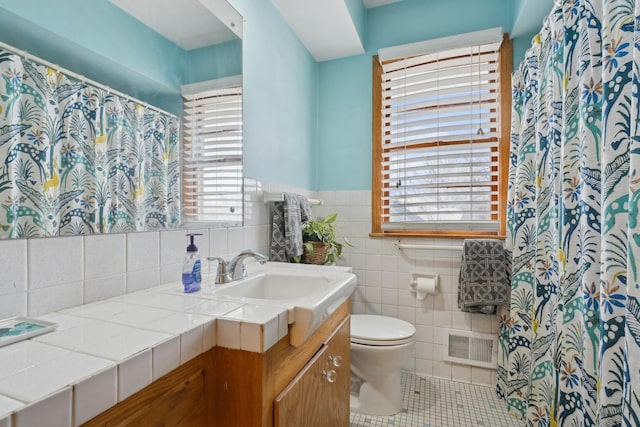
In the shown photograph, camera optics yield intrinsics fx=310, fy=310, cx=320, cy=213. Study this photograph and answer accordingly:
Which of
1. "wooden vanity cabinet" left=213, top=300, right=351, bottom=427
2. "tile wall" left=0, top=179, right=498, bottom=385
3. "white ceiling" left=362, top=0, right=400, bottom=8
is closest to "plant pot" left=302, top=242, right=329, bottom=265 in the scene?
"tile wall" left=0, top=179, right=498, bottom=385

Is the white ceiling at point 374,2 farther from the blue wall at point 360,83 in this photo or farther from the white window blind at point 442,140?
the white window blind at point 442,140

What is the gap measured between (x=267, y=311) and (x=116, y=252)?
499mm

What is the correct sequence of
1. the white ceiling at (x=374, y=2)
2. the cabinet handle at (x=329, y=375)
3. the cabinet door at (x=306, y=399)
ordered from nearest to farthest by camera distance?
the cabinet door at (x=306, y=399) → the cabinet handle at (x=329, y=375) → the white ceiling at (x=374, y=2)

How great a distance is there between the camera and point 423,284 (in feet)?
6.58

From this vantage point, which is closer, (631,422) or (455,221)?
(631,422)

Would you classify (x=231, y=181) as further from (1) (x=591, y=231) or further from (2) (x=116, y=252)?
(1) (x=591, y=231)

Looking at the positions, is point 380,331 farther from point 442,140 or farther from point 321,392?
point 442,140

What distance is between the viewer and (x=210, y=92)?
52.1 inches

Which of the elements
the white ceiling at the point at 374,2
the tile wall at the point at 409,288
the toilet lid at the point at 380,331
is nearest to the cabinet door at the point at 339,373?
the toilet lid at the point at 380,331

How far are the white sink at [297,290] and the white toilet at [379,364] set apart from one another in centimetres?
56

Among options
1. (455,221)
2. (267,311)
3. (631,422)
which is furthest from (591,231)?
(455,221)

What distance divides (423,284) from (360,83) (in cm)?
150

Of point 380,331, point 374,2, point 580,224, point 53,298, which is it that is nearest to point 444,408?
point 380,331

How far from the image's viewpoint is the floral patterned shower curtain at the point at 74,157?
0.70m
